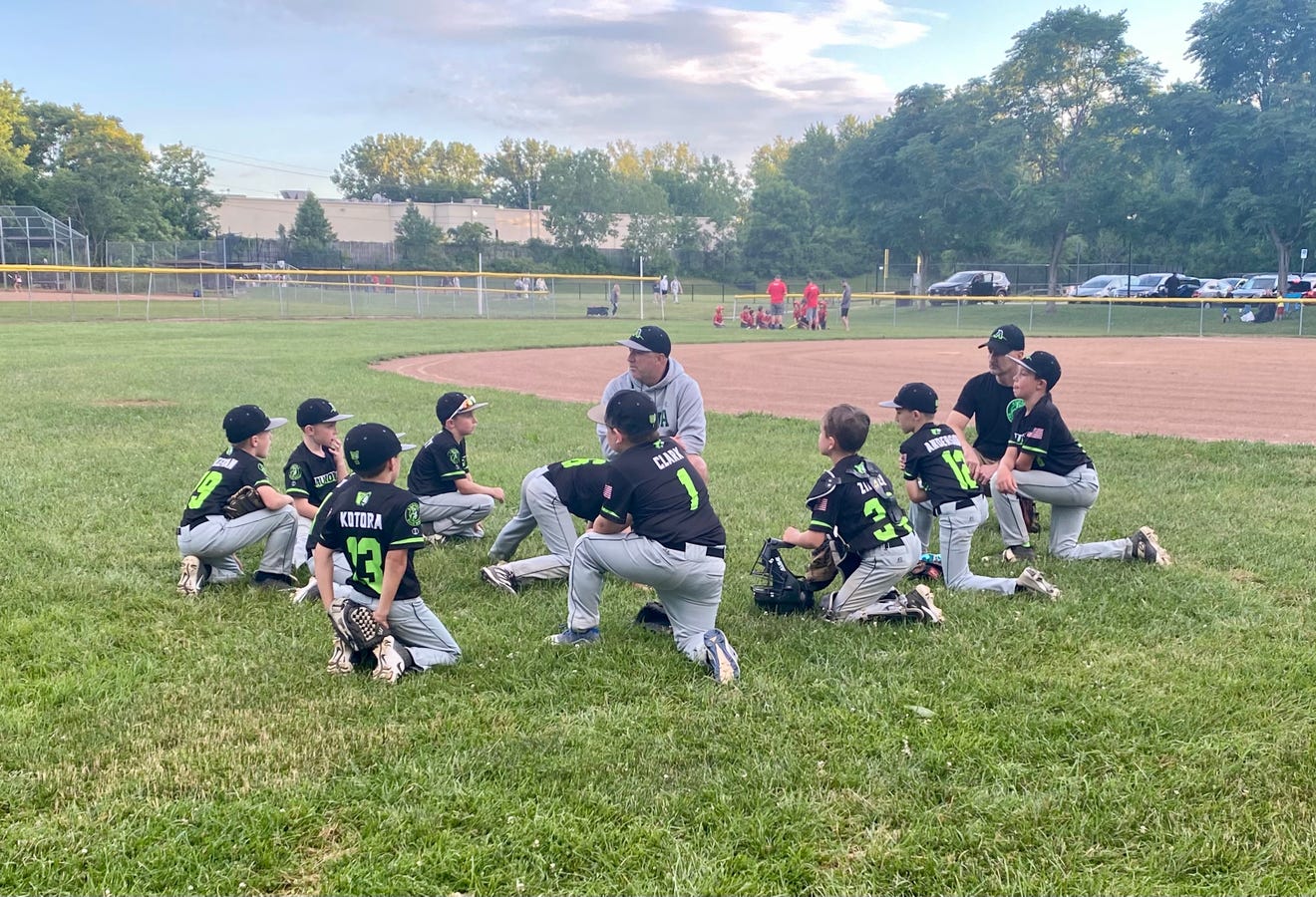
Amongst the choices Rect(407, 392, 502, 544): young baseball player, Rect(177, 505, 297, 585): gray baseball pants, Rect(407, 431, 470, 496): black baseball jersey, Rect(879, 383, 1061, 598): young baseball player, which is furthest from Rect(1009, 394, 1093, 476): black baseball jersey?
Rect(177, 505, 297, 585): gray baseball pants

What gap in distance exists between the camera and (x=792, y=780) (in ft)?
11.6

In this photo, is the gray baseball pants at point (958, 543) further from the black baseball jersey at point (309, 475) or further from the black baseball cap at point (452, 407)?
the black baseball jersey at point (309, 475)

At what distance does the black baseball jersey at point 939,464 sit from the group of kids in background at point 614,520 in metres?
0.01

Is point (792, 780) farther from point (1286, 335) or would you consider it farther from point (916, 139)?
point (916, 139)

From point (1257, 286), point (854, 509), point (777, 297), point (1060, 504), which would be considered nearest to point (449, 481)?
point (854, 509)

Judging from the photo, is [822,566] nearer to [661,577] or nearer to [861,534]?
[861,534]

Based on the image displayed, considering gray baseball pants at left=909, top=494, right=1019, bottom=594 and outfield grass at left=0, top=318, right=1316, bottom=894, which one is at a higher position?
gray baseball pants at left=909, top=494, right=1019, bottom=594

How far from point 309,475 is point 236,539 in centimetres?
65

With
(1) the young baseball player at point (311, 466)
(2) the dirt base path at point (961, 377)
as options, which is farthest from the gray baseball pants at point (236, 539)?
(2) the dirt base path at point (961, 377)

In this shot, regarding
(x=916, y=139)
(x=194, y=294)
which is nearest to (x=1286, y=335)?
(x=916, y=139)

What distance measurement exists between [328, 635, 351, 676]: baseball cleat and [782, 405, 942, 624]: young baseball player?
7.71 feet

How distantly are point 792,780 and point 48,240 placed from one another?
49800 millimetres

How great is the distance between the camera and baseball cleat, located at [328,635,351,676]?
447cm

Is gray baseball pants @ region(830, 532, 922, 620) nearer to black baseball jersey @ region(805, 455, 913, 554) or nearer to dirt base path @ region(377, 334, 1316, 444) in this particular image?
black baseball jersey @ region(805, 455, 913, 554)
